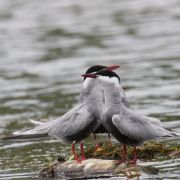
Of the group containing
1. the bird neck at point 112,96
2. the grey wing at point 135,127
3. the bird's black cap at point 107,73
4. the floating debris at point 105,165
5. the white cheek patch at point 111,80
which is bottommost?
the floating debris at point 105,165

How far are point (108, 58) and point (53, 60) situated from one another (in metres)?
1.50

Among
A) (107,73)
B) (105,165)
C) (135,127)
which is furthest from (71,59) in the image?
(135,127)

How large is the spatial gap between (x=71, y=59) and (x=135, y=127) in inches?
418

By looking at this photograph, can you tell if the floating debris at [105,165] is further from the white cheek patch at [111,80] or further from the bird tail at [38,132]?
the white cheek patch at [111,80]

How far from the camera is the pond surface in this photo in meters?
13.1

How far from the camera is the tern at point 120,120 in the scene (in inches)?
404

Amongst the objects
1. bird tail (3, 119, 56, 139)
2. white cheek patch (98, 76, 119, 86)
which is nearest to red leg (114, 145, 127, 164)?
white cheek patch (98, 76, 119, 86)

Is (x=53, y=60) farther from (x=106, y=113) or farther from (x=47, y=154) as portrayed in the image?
(x=106, y=113)

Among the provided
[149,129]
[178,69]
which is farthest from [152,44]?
[149,129]

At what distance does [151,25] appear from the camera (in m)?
24.3

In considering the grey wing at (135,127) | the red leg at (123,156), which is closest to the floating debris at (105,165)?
the red leg at (123,156)

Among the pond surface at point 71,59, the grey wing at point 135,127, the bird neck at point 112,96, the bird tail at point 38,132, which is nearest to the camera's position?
the grey wing at point 135,127

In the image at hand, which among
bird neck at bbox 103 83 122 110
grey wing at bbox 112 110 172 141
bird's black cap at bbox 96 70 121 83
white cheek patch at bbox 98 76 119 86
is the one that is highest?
bird's black cap at bbox 96 70 121 83

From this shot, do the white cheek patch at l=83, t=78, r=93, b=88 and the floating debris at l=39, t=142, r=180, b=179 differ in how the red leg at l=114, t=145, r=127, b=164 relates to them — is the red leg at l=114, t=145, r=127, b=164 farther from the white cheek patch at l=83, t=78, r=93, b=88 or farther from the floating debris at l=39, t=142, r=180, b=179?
the white cheek patch at l=83, t=78, r=93, b=88
